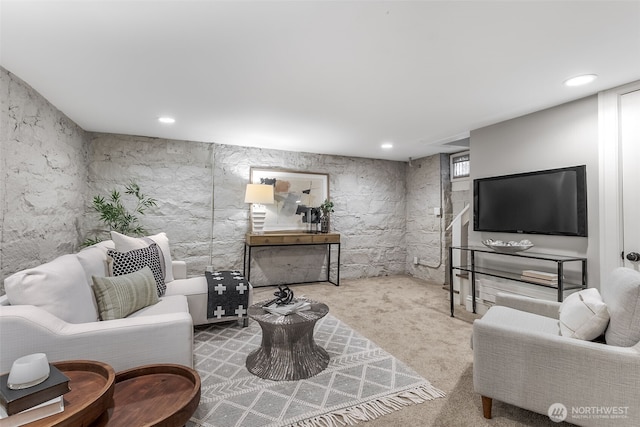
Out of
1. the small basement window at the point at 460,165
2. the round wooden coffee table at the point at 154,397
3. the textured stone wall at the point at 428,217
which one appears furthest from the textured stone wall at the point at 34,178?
the small basement window at the point at 460,165

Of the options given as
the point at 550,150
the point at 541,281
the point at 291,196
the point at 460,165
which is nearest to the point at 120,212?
the point at 291,196

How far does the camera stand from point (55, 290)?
151 centimetres

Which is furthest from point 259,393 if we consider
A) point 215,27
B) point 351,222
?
point 351,222

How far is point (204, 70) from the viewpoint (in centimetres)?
216

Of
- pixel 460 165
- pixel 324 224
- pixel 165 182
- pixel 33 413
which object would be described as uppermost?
pixel 460 165

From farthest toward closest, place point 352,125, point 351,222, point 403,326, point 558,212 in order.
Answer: point 351,222 → point 352,125 → point 403,326 → point 558,212

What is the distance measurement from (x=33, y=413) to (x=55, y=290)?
27.9 inches

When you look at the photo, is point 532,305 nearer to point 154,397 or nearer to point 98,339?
point 154,397

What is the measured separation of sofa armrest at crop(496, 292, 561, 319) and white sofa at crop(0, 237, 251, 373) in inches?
86.8

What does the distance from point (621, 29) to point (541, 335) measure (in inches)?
67.2

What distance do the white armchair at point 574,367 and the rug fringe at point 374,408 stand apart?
344mm

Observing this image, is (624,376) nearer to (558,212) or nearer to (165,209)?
(558,212)

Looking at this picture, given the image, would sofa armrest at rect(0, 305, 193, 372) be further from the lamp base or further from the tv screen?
the tv screen

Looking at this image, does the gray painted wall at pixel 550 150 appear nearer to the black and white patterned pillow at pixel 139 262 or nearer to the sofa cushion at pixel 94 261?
the black and white patterned pillow at pixel 139 262
